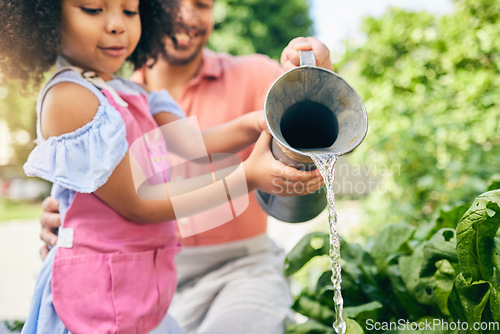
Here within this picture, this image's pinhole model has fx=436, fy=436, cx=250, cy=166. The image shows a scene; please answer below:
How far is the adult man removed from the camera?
1700 millimetres

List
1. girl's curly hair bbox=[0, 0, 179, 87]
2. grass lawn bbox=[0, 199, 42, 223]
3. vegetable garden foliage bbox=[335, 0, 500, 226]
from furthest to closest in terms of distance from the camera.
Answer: grass lawn bbox=[0, 199, 42, 223] → vegetable garden foliage bbox=[335, 0, 500, 226] → girl's curly hair bbox=[0, 0, 179, 87]

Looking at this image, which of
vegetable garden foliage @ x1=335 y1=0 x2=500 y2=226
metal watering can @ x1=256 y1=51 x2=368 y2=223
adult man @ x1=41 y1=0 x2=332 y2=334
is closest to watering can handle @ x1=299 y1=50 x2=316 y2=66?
metal watering can @ x1=256 y1=51 x2=368 y2=223

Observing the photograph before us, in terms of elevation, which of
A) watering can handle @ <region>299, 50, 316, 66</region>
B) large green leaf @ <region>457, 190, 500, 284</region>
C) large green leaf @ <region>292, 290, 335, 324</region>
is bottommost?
large green leaf @ <region>292, 290, 335, 324</region>

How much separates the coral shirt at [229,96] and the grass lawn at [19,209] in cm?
996

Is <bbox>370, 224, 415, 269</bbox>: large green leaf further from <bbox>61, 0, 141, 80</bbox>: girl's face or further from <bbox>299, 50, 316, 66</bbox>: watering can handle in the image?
<bbox>61, 0, 141, 80</bbox>: girl's face

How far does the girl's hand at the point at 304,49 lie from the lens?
121cm

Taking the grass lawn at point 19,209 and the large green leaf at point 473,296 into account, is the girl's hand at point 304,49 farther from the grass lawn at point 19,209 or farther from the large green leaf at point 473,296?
the grass lawn at point 19,209

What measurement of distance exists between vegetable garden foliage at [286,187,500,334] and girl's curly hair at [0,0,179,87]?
3.13ft

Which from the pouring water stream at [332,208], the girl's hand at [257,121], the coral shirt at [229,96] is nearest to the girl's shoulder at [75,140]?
the girl's hand at [257,121]

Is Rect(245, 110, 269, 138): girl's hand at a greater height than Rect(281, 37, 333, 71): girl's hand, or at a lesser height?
lesser

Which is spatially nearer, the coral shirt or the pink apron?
the pink apron

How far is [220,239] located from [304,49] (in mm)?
1198

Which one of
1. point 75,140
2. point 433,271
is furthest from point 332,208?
point 75,140

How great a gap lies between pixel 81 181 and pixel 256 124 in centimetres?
56
